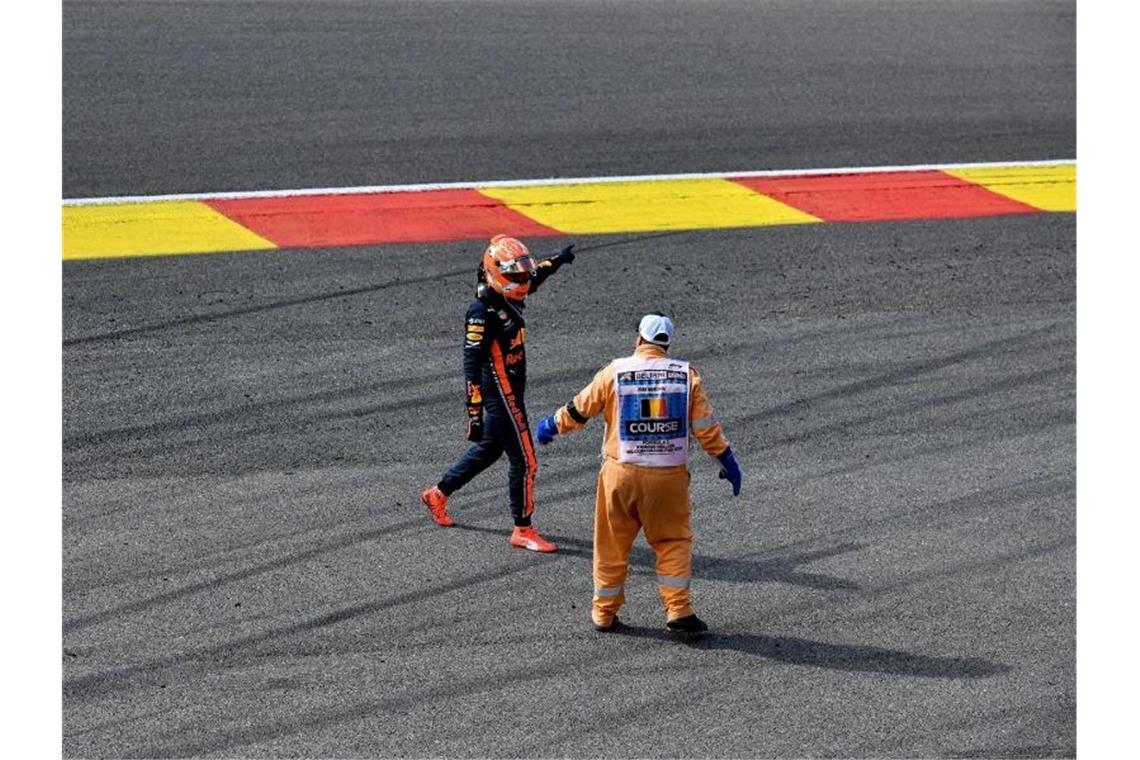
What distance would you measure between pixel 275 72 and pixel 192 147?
329 centimetres

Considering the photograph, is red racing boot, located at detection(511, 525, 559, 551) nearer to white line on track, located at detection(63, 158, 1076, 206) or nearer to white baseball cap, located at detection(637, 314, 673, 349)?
white baseball cap, located at detection(637, 314, 673, 349)

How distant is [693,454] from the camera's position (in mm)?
12836

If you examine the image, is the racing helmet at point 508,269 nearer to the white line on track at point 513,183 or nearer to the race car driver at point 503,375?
the race car driver at point 503,375

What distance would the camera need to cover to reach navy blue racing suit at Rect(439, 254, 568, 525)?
10852 millimetres

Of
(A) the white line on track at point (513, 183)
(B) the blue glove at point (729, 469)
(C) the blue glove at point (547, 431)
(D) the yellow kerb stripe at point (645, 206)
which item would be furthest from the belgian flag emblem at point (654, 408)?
(A) the white line on track at point (513, 183)

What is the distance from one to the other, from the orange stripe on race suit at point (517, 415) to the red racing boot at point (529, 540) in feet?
0.35

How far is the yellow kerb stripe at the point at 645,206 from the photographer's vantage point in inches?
691

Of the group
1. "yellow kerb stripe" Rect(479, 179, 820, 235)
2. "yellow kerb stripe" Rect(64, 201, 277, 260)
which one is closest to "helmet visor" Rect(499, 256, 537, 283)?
"yellow kerb stripe" Rect(64, 201, 277, 260)

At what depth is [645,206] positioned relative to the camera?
1812 cm

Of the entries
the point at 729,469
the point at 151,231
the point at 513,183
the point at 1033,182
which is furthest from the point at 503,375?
the point at 1033,182

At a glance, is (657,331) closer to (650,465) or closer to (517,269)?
(650,465)

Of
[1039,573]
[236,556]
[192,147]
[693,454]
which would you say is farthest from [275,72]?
[1039,573]

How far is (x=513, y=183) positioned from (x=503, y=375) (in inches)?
318

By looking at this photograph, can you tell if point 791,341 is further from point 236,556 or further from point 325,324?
point 236,556
